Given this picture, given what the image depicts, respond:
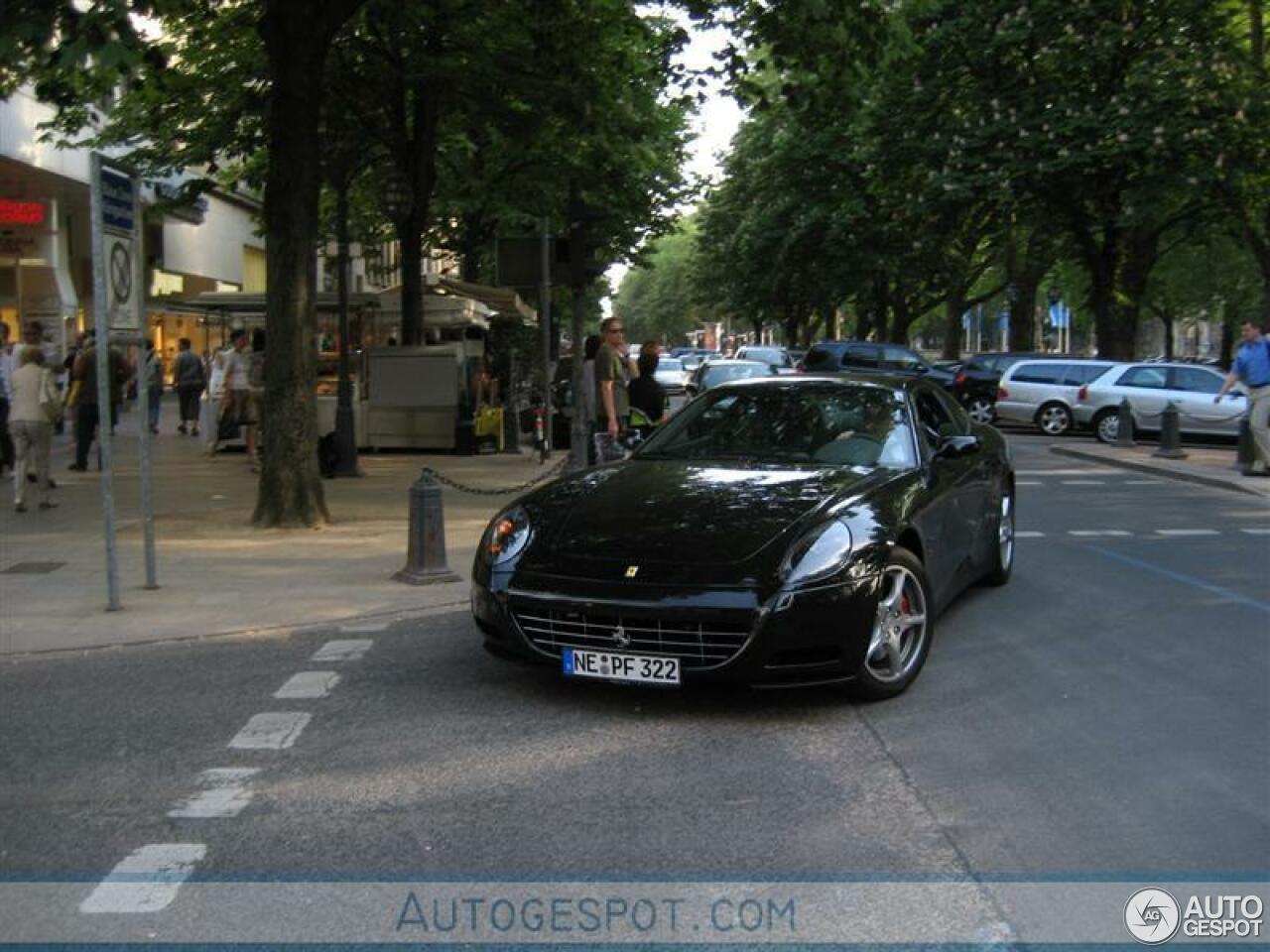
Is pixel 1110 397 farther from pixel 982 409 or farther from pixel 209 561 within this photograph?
pixel 209 561

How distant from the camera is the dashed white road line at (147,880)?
3697 mm

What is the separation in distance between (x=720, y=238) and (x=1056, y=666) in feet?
185

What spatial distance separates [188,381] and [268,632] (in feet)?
55.8

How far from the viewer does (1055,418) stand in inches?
1008

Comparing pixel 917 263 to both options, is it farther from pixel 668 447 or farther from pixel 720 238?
pixel 668 447

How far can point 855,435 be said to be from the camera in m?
6.90

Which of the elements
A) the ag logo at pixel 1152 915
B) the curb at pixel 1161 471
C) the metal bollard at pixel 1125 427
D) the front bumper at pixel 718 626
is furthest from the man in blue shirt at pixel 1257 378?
the ag logo at pixel 1152 915

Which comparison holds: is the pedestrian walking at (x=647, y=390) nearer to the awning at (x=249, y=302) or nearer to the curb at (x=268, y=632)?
the awning at (x=249, y=302)

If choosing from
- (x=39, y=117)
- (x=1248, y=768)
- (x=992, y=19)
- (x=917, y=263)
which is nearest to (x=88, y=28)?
(x=1248, y=768)

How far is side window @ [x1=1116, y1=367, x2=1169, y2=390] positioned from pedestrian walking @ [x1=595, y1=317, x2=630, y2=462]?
13.9 metres

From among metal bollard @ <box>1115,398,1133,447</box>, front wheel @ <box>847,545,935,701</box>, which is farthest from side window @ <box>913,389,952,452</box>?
metal bollard @ <box>1115,398,1133,447</box>

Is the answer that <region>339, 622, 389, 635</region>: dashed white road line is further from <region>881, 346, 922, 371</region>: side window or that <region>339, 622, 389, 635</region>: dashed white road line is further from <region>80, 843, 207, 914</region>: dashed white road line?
<region>881, 346, 922, 371</region>: side window

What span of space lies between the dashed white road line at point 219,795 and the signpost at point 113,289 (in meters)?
3.68

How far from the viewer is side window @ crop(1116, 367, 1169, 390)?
23453mm
